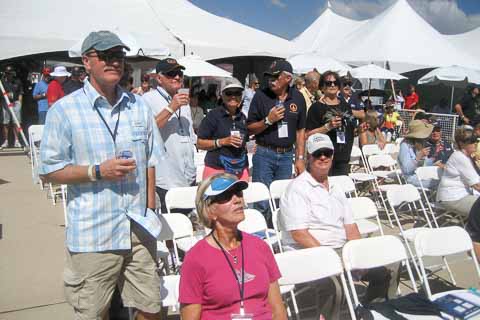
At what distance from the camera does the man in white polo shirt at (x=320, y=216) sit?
10.9ft

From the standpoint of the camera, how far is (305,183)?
3.43 metres

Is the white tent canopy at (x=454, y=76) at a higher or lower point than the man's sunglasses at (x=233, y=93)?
higher

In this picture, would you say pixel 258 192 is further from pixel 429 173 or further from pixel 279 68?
pixel 429 173

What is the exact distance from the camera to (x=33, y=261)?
4496 mm

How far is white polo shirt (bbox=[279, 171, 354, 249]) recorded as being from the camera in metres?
3.38

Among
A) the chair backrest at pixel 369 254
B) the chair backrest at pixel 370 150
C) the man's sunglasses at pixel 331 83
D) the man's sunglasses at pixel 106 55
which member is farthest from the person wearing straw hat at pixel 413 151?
the man's sunglasses at pixel 106 55

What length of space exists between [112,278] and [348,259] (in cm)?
145

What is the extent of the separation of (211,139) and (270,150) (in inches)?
25.4

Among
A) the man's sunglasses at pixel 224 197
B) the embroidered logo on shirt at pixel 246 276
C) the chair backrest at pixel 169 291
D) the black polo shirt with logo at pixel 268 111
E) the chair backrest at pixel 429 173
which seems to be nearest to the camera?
the embroidered logo on shirt at pixel 246 276

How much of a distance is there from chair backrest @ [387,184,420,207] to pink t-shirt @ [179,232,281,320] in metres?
2.73

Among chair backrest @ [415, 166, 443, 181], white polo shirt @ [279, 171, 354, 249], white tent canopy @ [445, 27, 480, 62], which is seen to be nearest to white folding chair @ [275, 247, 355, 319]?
white polo shirt @ [279, 171, 354, 249]

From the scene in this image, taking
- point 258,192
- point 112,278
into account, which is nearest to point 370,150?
point 258,192

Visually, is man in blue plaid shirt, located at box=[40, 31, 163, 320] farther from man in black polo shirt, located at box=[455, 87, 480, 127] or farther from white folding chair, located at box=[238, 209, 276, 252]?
man in black polo shirt, located at box=[455, 87, 480, 127]

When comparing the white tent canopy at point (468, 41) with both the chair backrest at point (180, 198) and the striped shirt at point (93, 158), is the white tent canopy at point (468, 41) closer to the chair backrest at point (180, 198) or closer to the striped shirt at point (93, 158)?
the chair backrest at point (180, 198)
